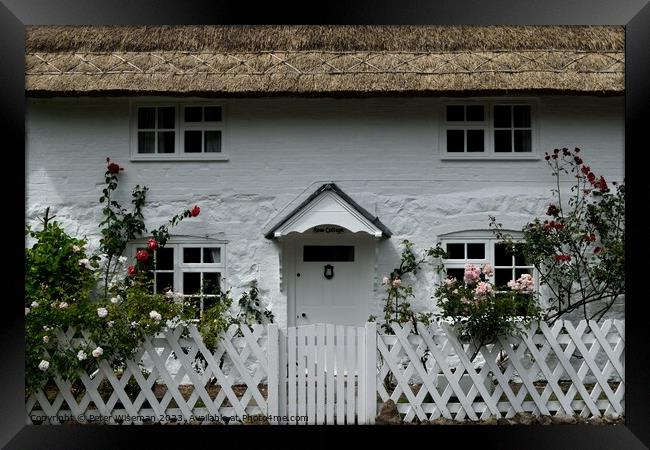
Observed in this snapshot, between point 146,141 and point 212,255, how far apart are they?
5.02 feet

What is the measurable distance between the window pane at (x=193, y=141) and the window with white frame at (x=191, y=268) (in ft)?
3.53

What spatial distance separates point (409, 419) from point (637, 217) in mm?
2501

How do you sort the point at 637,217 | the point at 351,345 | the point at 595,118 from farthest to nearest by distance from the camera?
the point at 595,118
the point at 351,345
the point at 637,217

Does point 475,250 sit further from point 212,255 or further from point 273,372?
point 273,372

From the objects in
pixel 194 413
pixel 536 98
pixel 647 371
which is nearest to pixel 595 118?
pixel 536 98

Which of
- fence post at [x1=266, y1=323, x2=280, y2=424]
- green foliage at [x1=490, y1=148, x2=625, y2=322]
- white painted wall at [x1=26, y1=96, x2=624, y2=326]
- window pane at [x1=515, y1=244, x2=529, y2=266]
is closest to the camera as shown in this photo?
fence post at [x1=266, y1=323, x2=280, y2=424]

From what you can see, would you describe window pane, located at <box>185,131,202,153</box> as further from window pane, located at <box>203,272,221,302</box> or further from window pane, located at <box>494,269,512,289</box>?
window pane, located at <box>494,269,512,289</box>

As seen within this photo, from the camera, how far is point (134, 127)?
811 cm

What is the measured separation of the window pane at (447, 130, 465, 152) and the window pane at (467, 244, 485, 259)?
3.65 ft

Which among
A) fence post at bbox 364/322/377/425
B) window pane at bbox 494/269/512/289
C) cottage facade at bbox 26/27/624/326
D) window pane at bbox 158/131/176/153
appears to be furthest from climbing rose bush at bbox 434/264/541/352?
window pane at bbox 158/131/176/153

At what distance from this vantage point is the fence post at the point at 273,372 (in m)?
5.72

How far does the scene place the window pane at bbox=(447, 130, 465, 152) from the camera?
809 cm

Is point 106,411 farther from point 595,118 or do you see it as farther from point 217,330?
point 595,118

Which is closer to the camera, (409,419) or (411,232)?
(409,419)
